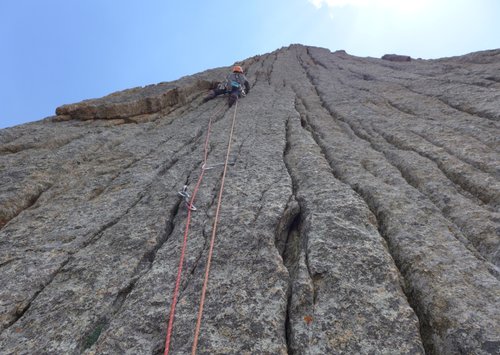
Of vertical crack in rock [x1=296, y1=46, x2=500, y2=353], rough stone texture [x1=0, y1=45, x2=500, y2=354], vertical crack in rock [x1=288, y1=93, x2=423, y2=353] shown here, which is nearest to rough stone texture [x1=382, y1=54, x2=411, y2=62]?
rough stone texture [x1=0, y1=45, x2=500, y2=354]

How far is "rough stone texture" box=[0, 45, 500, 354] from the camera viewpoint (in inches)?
203

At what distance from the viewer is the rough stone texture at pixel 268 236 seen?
5.16 metres

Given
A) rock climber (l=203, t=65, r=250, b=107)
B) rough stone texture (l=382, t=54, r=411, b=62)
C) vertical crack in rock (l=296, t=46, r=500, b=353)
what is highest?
rock climber (l=203, t=65, r=250, b=107)

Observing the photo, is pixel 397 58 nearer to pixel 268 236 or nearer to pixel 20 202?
pixel 268 236

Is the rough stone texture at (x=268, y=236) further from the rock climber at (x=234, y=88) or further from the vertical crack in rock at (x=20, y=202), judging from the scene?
the rock climber at (x=234, y=88)

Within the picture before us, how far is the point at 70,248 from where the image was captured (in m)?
7.51

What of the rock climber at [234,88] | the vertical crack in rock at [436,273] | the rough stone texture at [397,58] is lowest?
the vertical crack in rock at [436,273]

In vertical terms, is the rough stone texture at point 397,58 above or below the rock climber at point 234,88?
below

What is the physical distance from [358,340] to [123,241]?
505 cm

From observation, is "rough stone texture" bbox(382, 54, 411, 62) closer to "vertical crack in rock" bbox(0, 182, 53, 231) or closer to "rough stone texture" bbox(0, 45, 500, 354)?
"rough stone texture" bbox(0, 45, 500, 354)

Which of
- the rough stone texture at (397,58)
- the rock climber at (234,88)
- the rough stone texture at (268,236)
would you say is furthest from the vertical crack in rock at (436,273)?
the rough stone texture at (397,58)

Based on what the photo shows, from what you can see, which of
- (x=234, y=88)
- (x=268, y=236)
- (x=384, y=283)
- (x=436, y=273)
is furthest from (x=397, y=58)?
(x=384, y=283)

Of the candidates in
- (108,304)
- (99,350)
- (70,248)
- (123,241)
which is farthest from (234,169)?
(99,350)

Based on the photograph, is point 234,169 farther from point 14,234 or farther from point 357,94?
point 357,94
